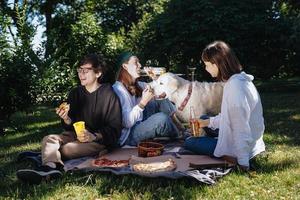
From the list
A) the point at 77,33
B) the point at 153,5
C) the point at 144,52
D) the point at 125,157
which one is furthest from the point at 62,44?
the point at 153,5

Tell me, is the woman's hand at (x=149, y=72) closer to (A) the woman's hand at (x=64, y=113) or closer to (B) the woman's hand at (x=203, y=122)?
(B) the woman's hand at (x=203, y=122)

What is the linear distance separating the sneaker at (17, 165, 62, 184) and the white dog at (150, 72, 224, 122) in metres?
2.55

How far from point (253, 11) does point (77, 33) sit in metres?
10.9

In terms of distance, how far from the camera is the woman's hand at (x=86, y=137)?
5.64 m

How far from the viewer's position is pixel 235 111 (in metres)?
5.25

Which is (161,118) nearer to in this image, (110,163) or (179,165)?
(179,165)

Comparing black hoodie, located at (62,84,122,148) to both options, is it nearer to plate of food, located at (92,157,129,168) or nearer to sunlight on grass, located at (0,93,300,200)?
plate of food, located at (92,157,129,168)

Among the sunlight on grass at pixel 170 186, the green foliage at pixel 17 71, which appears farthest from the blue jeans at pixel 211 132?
the green foliage at pixel 17 71

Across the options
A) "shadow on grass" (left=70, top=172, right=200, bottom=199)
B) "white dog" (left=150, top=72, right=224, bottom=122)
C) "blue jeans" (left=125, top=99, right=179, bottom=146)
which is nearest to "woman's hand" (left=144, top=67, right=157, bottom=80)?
"white dog" (left=150, top=72, right=224, bottom=122)

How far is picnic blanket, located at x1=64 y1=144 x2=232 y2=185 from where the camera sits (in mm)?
4992

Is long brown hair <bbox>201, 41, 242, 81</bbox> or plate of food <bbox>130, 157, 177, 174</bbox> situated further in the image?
long brown hair <bbox>201, 41, 242, 81</bbox>

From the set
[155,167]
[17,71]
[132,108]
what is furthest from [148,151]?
[17,71]

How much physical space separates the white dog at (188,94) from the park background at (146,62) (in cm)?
119

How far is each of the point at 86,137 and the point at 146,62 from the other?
15.4 m
